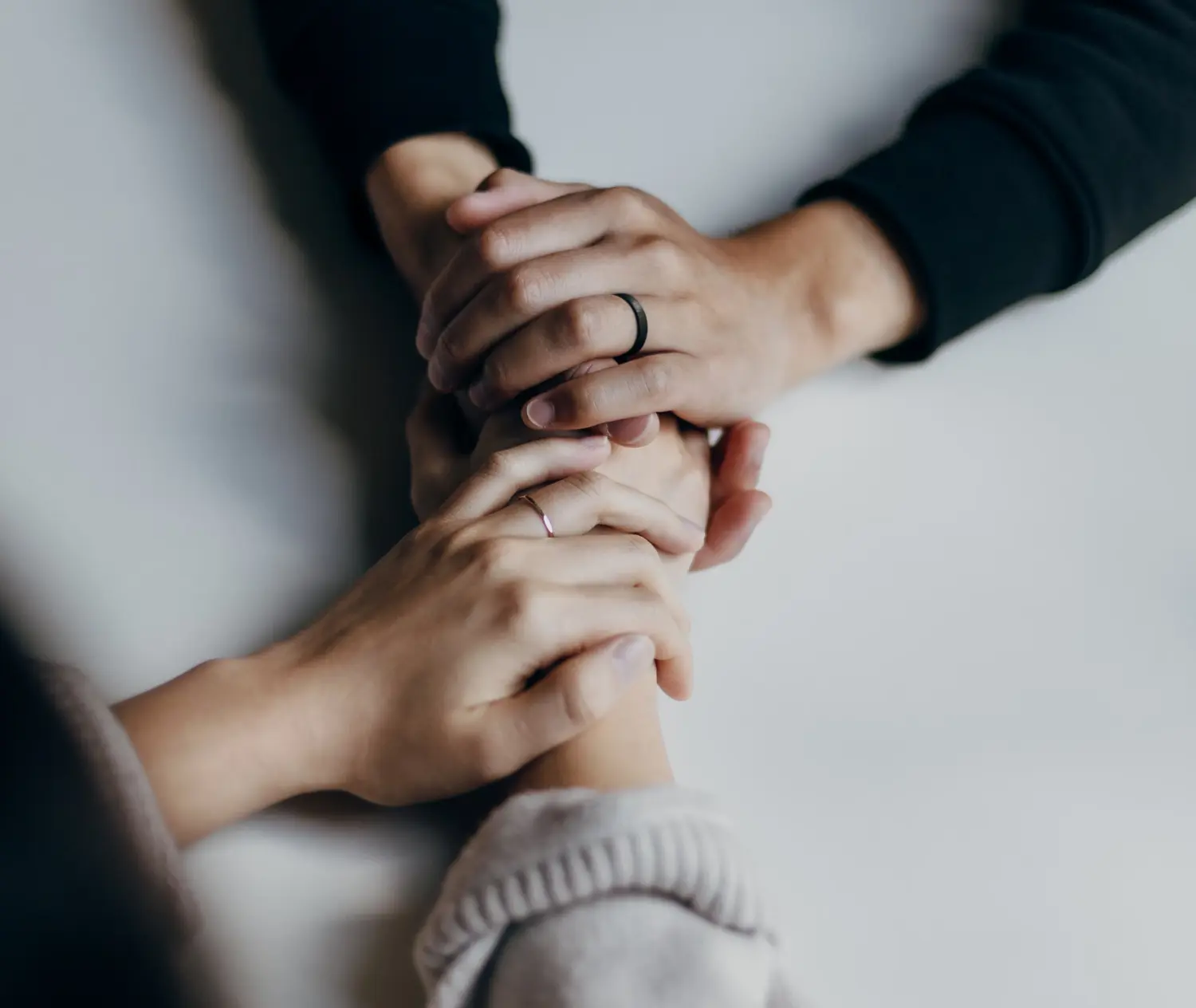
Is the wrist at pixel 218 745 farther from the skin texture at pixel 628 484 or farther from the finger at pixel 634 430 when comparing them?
the finger at pixel 634 430

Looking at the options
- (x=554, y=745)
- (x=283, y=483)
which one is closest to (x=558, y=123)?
(x=283, y=483)

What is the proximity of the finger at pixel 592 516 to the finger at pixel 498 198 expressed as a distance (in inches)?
7.9

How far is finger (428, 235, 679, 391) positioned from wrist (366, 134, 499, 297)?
9 cm

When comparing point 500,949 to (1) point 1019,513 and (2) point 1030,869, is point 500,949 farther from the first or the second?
(1) point 1019,513

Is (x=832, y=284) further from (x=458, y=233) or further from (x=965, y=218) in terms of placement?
(x=458, y=233)

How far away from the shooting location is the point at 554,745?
588 millimetres

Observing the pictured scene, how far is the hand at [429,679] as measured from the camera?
0.55 m

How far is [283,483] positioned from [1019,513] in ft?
1.62

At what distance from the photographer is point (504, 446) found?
0.72 meters

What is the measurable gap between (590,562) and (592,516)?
4 centimetres

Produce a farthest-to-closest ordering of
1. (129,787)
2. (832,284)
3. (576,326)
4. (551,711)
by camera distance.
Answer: (832,284) < (576,326) < (551,711) < (129,787)

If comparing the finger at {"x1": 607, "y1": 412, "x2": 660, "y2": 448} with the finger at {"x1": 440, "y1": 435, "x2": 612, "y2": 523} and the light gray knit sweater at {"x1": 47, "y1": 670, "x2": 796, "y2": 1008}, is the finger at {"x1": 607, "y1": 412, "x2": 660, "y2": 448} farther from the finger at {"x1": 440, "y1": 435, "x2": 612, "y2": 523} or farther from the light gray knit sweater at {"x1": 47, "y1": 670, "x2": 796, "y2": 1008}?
the light gray knit sweater at {"x1": 47, "y1": 670, "x2": 796, "y2": 1008}

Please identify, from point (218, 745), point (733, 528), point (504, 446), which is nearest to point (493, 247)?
point (504, 446)

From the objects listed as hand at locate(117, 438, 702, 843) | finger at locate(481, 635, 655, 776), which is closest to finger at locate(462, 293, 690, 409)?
hand at locate(117, 438, 702, 843)
